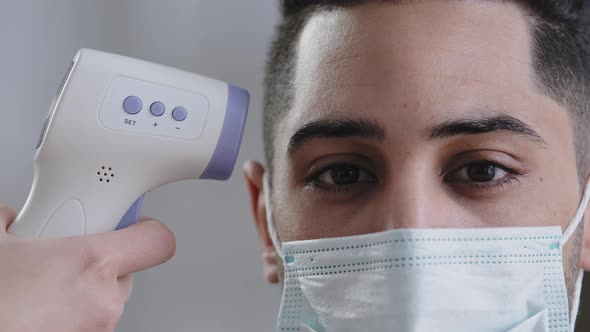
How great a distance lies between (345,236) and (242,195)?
90cm

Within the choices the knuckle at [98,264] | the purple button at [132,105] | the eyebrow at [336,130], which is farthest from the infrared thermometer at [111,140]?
the eyebrow at [336,130]

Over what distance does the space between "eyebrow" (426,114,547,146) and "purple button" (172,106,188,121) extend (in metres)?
0.43

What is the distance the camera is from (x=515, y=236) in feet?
4.23

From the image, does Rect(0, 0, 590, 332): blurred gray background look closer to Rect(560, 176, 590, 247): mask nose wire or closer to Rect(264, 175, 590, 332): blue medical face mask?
Rect(264, 175, 590, 332): blue medical face mask

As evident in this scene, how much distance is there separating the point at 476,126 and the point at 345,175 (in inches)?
10.8

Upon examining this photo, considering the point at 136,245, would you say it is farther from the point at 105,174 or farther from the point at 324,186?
the point at 324,186

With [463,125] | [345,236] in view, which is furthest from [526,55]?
[345,236]

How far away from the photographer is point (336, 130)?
1.37 meters

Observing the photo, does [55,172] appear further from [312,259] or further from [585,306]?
[585,306]

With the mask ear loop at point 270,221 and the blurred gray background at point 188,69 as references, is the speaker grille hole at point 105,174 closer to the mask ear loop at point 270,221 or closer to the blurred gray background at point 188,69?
the mask ear loop at point 270,221

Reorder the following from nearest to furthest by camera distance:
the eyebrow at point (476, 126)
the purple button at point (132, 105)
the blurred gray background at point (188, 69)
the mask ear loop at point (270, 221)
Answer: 1. the purple button at point (132, 105)
2. the eyebrow at point (476, 126)
3. the mask ear loop at point (270, 221)
4. the blurred gray background at point (188, 69)

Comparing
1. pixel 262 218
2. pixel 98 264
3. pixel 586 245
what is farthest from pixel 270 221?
pixel 586 245

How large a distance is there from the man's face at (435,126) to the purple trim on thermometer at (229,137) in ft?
0.62

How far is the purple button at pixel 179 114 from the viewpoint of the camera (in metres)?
1.21
